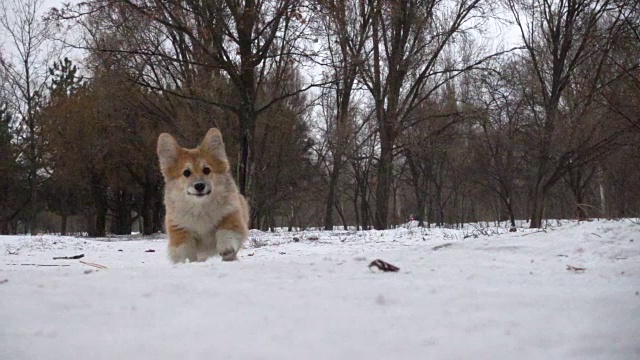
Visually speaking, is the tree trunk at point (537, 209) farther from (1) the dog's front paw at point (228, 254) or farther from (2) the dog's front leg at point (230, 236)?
(1) the dog's front paw at point (228, 254)

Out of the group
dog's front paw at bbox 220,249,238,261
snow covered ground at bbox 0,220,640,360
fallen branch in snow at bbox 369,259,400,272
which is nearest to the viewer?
snow covered ground at bbox 0,220,640,360

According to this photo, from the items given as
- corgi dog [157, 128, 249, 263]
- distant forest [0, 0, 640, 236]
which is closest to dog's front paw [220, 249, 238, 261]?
corgi dog [157, 128, 249, 263]

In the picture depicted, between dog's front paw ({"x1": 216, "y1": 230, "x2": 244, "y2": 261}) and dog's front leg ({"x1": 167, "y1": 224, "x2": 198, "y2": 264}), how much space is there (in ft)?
0.84

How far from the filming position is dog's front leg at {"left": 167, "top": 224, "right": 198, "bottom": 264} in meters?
4.64

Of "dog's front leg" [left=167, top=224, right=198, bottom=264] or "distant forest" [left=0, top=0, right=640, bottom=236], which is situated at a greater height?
"distant forest" [left=0, top=0, right=640, bottom=236]

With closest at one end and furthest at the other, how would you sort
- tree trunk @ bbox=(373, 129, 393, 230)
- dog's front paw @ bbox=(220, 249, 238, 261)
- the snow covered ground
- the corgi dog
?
the snow covered ground, dog's front paw @ bbox=(220, 249, 238, 261), the corgi dog, tree trunk @ bbox=(373, 129, 393, 230)

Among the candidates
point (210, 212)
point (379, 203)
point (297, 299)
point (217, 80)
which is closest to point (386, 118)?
point (379, 203)

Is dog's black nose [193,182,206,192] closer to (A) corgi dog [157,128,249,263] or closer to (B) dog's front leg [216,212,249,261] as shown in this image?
(A) corgi dog [157,128,249,263]

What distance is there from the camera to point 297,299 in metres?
2.17

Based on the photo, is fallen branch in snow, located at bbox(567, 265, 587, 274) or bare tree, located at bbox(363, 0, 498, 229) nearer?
fallen branch in snow, located at bbox(567, 265, 587, 274)

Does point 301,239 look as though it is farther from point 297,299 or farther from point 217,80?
point 297,299

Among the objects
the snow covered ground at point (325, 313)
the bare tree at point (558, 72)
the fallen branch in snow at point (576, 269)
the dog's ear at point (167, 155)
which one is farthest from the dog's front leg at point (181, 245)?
the bare tree at point (558, 72)

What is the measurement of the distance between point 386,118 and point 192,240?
662 inches

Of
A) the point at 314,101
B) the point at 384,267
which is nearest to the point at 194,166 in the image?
the point at 384,267
